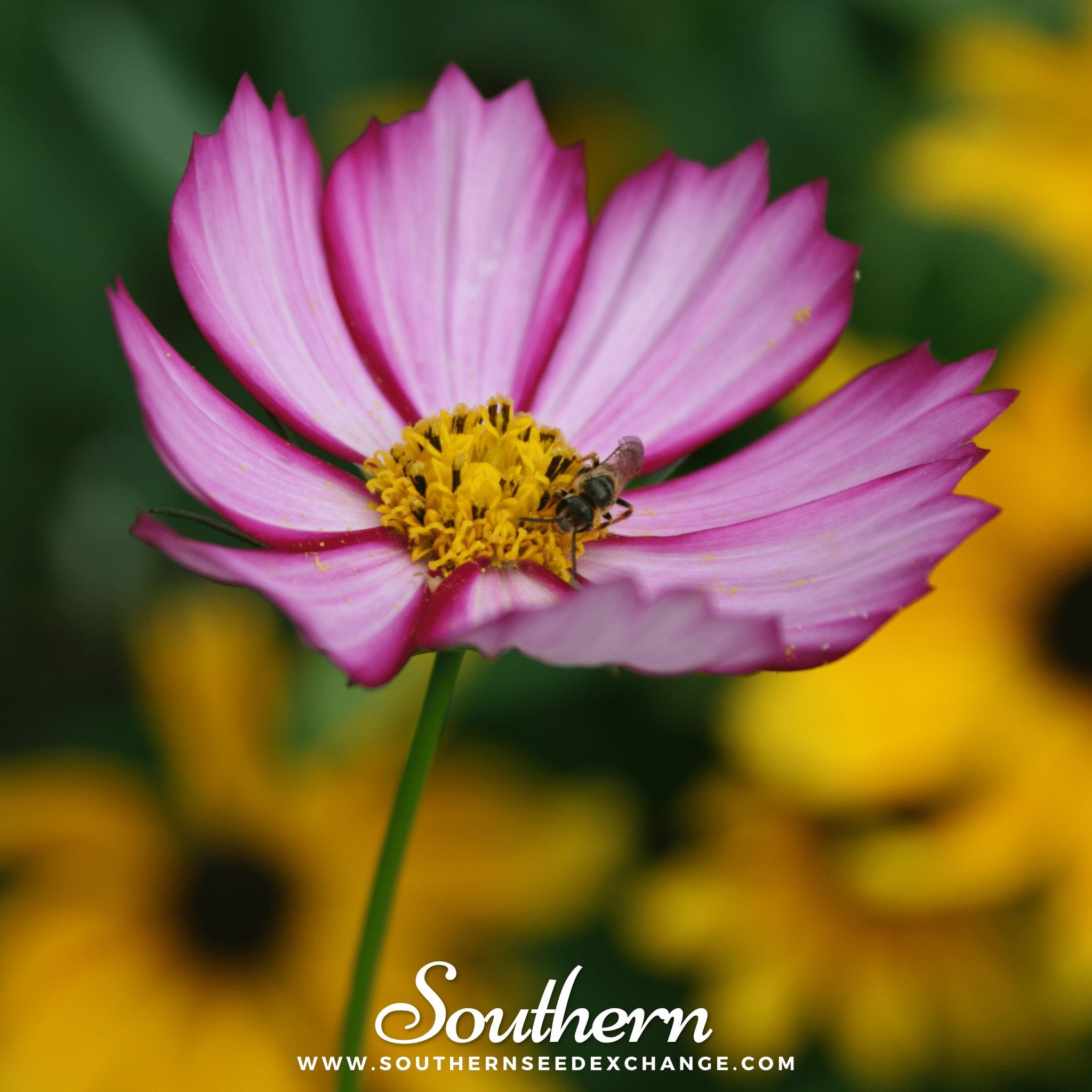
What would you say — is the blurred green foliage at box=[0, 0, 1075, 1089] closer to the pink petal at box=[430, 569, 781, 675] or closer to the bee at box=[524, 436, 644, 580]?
the bee at box=[524, 436, 644, 580]

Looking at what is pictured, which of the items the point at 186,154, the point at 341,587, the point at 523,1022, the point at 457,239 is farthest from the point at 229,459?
the point at 186,154

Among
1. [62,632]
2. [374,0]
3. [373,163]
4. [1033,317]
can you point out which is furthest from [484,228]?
[374,0]

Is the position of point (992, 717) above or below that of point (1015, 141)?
below

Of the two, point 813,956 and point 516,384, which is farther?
point 813,956

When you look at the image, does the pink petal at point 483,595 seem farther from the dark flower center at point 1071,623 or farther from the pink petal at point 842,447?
the dark flower center at point 1071,623

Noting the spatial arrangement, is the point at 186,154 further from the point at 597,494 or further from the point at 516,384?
the point at 597,494
